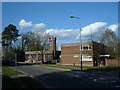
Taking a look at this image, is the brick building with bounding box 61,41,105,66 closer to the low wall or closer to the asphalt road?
the low wall

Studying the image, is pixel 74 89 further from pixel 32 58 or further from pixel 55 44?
pixel 55 44

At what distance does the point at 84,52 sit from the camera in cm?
4134

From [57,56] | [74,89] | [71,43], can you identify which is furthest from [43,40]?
[74,89]

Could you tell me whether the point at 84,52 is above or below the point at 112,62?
above

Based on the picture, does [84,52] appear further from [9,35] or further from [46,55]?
[9,35]

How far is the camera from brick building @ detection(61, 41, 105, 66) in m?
36.4

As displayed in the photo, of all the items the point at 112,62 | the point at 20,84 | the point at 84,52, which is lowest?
the point at 112,62

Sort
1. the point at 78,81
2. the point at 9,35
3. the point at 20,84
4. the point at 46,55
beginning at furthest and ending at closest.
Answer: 1. the point at 9,35
2. the point at 46,55
3. the point at 78,81
4. the point at 20,84

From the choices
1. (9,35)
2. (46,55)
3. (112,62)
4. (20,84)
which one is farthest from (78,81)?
(9,35)

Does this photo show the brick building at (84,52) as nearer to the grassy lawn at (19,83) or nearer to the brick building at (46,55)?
the brick building at (46,55)

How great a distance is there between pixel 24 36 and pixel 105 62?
144 ft

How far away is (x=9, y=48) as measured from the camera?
69.1 m

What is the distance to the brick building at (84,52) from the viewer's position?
3638 centimetres

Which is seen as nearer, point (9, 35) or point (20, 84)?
point (20, 84)
